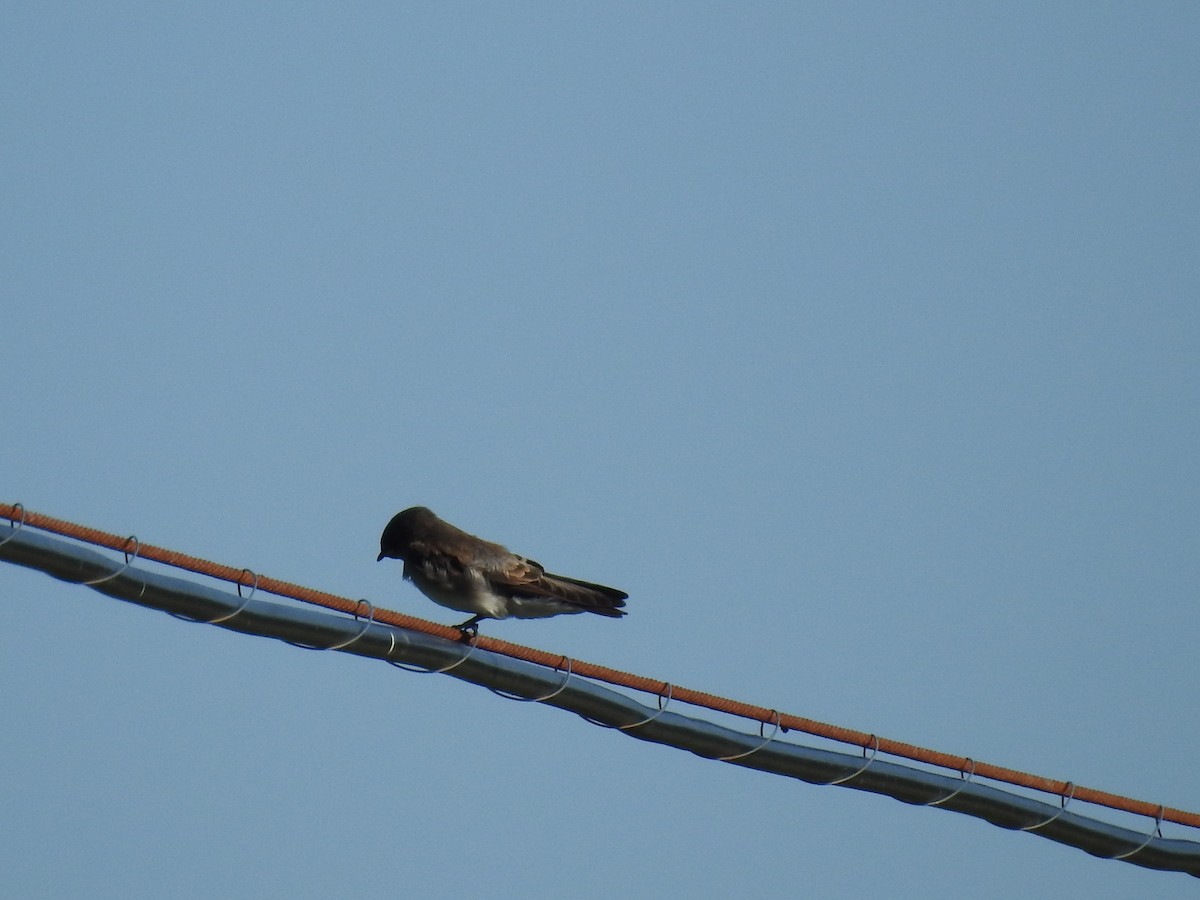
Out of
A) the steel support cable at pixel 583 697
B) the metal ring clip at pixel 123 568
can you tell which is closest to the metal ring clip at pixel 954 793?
the steel support cable at pixel 583 697

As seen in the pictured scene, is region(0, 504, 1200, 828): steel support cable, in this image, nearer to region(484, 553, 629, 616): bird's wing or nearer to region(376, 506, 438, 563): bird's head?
region(484, 553, 629, 616): bird's wing

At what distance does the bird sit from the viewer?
11.4 meters

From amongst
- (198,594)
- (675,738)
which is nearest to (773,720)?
(675,738)

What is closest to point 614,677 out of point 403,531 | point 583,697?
point 583,697

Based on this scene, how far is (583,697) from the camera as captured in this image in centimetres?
881

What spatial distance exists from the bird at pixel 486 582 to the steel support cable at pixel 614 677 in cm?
219

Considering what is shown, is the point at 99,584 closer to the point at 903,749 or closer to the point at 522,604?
the point at 903,749

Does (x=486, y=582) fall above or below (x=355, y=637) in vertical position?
above

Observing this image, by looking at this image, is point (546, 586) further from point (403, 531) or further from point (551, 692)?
point (551, 692)

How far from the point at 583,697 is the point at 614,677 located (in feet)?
0.74

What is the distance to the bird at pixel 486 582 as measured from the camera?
37.3ft

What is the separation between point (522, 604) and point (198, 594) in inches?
172

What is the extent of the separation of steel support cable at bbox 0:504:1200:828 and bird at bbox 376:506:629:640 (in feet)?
7.19

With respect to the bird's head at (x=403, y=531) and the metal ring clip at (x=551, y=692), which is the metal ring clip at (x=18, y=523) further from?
the bird's head at (x=403, y=531)
